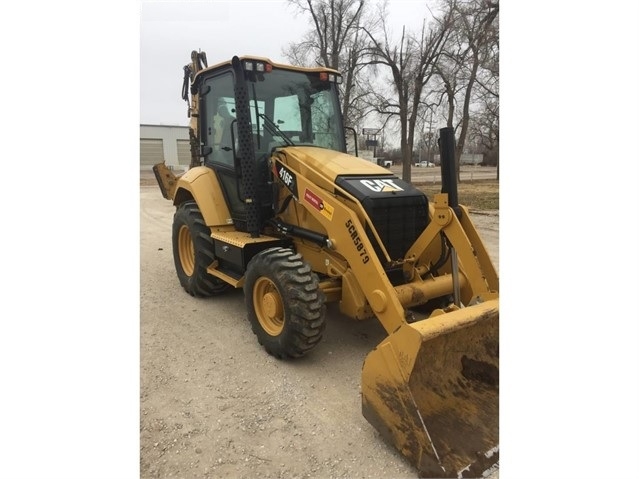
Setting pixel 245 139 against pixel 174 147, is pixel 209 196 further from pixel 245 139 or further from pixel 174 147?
pixel 174 147

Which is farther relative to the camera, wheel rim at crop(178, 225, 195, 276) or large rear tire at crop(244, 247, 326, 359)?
wheel rim at crop(178, 225, 195, 276)

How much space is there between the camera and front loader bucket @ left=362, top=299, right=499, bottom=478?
93.0 inches

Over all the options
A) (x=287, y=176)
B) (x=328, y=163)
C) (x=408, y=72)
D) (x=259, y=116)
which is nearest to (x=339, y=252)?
(x=328, y=163)

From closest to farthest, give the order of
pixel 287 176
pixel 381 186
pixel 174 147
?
pixel 381 186 → pixel 287 176 → pixel 174 147

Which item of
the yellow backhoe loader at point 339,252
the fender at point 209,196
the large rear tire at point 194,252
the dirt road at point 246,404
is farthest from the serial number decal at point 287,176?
the dirt road at point 246,404

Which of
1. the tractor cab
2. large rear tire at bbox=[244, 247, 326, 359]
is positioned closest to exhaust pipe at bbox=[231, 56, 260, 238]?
the tractor cab

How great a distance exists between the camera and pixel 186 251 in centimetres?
557

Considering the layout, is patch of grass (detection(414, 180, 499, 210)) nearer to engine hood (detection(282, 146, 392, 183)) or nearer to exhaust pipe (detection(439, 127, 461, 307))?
engine hood (detection(282, 146, 392, 183))

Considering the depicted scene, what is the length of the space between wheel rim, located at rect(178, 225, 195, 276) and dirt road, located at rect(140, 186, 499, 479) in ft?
2.57

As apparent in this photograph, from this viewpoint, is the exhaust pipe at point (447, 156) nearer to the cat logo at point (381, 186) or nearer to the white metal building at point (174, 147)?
the cat logo at point (381, 186)

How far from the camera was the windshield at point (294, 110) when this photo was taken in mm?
4309

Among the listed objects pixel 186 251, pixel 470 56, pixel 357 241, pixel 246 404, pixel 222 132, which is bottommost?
pixel 246 404

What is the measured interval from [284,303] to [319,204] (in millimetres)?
910

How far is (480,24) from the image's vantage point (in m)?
5.82
